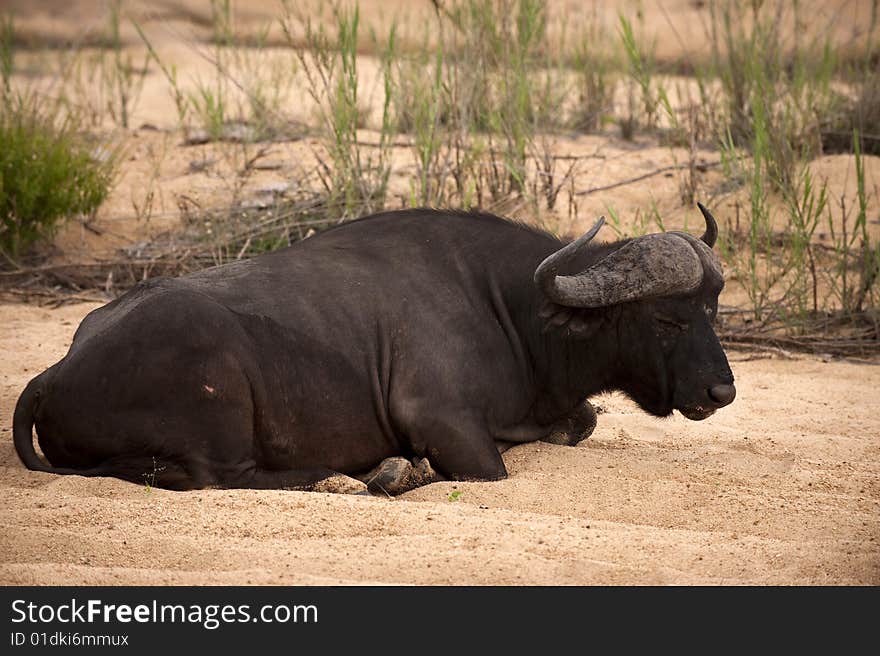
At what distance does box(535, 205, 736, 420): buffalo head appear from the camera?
17.2ft

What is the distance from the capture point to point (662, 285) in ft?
17.2

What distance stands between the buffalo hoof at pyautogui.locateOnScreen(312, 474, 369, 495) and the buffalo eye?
1.47 metres

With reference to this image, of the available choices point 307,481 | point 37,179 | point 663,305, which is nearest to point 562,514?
point 307,481

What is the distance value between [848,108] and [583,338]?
19.9ft

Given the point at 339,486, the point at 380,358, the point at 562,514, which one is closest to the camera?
the point at 562,514

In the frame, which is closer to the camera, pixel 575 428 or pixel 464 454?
pixel 464 454

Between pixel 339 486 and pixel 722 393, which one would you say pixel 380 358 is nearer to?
pixel 339 486

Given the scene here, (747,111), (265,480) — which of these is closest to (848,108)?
(747,111)

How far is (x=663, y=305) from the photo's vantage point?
534 centimetres

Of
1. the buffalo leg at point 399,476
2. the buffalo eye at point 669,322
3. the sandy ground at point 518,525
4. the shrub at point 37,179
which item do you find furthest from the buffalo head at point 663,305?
the shrub at point 37,179

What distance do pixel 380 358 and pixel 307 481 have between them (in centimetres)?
64

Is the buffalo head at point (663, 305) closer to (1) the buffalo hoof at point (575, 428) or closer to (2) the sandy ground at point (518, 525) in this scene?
(2) the sandy ground at point (518, 525)
